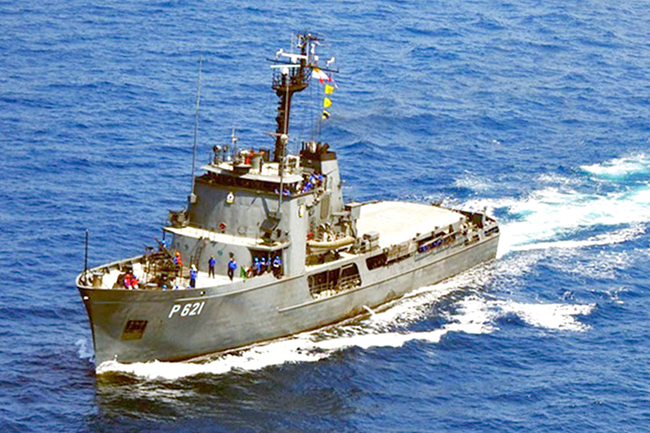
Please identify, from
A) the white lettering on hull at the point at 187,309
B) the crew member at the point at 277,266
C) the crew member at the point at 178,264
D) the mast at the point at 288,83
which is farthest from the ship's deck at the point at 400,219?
the white lettering on hull at the point at 187,309

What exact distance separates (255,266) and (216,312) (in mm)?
3704

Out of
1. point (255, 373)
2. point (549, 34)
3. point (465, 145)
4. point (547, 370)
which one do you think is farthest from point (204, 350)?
point (549, 34)

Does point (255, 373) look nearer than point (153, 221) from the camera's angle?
Yes

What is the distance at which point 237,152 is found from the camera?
84750 mm

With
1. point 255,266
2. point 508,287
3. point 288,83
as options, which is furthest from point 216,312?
point 508,287

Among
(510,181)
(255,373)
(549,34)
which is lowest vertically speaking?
(255,373)

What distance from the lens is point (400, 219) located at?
98750 millimetres

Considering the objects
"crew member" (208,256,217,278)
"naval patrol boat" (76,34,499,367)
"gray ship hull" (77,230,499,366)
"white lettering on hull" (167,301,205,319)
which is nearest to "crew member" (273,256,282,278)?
"naval patrol boat" (76,34,499,367)

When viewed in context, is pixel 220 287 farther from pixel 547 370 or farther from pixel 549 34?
pixel 549 34

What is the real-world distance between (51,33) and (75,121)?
24944 millimetres

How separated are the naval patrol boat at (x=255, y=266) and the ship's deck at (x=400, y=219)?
0.33 m

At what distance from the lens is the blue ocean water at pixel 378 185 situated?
7588cm

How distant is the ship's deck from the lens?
95.0 meters

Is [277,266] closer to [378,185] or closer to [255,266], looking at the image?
[255,266]
